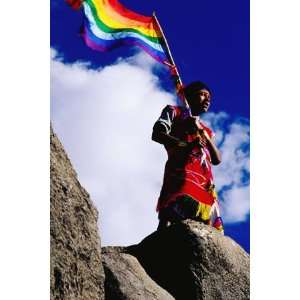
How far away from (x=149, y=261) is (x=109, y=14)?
2390 mm

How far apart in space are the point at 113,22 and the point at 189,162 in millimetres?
1550

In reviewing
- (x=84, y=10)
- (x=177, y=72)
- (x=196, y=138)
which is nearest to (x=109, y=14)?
(x=84, y=10)

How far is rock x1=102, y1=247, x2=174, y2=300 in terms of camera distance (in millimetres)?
6387

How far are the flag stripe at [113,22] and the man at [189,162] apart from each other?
2.26 ft

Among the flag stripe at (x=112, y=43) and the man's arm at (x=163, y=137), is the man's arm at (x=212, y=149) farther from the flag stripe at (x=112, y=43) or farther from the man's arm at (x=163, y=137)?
the flag stripe at (x=112, y=43)

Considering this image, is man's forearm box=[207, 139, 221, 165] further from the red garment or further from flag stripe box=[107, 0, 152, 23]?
flag stripe box=[107, 0, 152, 23]

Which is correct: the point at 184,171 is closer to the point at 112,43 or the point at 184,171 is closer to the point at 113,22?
the point at 112,43

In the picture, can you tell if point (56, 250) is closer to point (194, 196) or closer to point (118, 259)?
point (118, 259)

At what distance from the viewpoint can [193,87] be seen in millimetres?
7633

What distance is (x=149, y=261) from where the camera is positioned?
278 inches

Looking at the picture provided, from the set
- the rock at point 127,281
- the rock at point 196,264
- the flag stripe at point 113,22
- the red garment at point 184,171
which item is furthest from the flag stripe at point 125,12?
the rock at point 127,281

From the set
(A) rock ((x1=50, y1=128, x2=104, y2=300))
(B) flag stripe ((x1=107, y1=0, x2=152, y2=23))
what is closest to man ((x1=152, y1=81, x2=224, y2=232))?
(B) flag stripe ((x1=107, y1=0, x2=152, y2=23))

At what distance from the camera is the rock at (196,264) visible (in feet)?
22.5

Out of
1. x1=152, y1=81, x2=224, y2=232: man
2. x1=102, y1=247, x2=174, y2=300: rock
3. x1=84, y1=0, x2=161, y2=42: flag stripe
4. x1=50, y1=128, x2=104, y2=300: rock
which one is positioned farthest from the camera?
x1=84, y1=0, x2=161, y2=42: flag stripe
